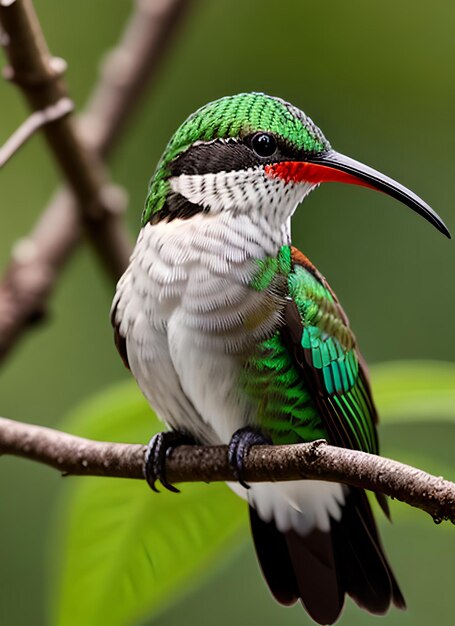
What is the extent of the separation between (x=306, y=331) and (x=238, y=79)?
2.26 meters

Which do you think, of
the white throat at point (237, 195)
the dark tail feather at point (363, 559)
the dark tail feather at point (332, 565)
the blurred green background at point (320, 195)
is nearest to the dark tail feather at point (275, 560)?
the dark tail feather at point (332, 565)

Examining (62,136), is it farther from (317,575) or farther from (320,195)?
(320,195)

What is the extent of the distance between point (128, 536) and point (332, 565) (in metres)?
0.50

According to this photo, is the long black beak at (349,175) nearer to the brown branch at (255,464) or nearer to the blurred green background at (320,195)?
the brown branch at (255,464)

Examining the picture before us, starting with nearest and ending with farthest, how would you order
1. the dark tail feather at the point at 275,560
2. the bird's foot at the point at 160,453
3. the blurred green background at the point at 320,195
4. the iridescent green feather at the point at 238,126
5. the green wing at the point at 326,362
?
the iridescent green feather at the point at 238,126, the bird's foot at the point at 160,453, the green wing at the point at 326,362, the dark tail feather at the point at 275,560, the blurred green background at the point at 320,195

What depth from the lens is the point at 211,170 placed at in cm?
241

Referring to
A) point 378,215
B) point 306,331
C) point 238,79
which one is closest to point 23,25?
point 306,331

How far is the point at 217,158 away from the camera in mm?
2412

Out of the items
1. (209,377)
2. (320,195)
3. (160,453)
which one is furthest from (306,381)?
(320,195)

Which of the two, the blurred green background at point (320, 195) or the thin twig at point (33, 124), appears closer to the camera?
the thin twig at point (33, 124)

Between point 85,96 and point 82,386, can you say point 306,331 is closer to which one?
point 82,386

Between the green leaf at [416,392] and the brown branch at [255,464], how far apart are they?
14.6 inches

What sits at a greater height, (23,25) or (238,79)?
(23,25)

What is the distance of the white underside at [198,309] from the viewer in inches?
94.5
